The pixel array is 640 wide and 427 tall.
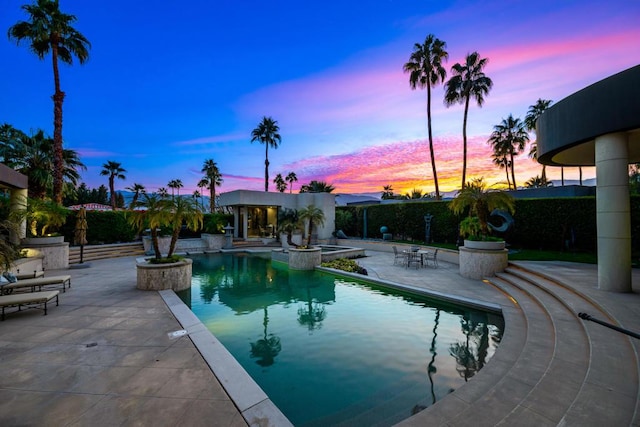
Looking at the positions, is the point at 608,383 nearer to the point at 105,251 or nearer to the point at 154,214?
the point at 154,214

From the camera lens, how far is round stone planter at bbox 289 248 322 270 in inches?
560

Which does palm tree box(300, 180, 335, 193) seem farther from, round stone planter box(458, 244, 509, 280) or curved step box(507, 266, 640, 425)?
curved step box(507, 266, 640, 425)

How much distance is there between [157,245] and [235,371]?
24.5 ft

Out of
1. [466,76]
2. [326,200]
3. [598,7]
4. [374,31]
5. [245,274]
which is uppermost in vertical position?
[466,76]

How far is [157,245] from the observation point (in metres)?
9.79

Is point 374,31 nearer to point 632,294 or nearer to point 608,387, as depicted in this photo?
point 632,294

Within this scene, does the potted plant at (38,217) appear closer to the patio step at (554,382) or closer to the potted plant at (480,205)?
the patio step at (554,382)

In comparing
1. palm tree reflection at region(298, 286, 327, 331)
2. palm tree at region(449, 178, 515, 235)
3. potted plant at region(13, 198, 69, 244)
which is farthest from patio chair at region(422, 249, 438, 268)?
potted plant at region(13, 198, 69, 244)

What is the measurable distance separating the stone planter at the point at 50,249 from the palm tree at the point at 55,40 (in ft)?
14.9

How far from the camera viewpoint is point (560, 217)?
14531 millimetres

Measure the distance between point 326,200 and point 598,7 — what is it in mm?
21138

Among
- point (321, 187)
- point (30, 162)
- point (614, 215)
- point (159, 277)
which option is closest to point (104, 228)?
point (30, 162)

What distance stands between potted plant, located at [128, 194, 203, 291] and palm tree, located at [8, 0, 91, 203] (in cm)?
1179

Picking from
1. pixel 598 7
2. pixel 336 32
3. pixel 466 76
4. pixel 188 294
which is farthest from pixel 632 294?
pixel 466 76
